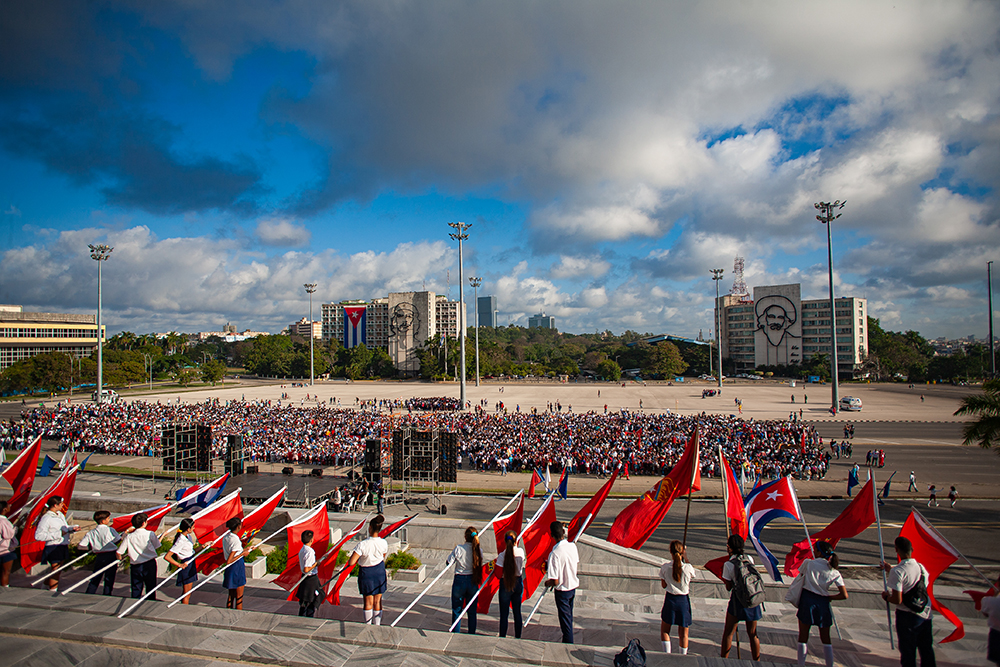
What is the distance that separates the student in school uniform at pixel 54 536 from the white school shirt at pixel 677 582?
8190 mm

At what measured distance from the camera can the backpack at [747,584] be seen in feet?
16.4

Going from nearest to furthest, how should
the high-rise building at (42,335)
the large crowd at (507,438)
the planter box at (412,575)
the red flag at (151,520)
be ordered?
the red flag at (151,520), the planter box at (412,575), the large crowd at (507,438), the high-rise building at (42,335)

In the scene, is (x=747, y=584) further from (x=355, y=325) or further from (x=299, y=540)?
(x=355, y=325)

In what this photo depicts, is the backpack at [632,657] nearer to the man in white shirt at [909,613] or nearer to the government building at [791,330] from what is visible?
the man in white shirt at [909,613]

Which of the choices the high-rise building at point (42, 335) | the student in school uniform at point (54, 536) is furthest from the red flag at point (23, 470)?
the high-rise building at point (42, 335)

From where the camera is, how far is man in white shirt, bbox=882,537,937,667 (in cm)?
484

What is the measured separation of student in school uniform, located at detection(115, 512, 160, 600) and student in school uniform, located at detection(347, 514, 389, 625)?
2.64 m

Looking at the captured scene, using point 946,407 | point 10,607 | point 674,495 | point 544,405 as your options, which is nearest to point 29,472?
point 10,607

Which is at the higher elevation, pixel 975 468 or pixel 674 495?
pixel 674 495

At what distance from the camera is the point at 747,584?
501 centimetres

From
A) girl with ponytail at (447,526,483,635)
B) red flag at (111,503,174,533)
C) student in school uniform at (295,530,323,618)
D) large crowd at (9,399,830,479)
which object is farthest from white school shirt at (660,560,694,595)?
large crowd at (9,399,830,479)

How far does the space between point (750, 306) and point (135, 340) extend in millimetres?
124649

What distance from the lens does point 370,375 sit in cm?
10069

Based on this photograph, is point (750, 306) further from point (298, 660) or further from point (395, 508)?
point (298, 660)
